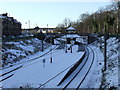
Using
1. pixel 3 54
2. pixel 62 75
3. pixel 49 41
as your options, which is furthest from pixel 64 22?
pixel 62 75

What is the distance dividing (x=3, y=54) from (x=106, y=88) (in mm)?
22227

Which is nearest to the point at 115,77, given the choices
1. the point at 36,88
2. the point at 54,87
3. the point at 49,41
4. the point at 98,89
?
the point at 98,89

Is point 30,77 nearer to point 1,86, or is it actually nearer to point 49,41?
point 1,86

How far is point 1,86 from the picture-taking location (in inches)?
643

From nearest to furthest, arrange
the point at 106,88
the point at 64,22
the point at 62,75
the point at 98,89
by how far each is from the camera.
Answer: the point at 106,88, the point at 98,89, the point at 62,75, the point at 64,22

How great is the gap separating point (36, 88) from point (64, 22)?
121 meters

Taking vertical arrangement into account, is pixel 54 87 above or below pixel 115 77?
below

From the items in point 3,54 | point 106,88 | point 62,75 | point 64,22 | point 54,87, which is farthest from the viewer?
point 64,22

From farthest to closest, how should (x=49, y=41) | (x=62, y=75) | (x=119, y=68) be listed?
(x=49, y=41) → (x=62, y=75) → (x=119, y=68)

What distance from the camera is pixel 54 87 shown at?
15.7 m

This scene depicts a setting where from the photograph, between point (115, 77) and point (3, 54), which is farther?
point (3, 54)

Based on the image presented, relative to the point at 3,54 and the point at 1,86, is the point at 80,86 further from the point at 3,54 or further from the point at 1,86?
the point at 3,54

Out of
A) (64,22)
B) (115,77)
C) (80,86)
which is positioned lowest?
(80,86)

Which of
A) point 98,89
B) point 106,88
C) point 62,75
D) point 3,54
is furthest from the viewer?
point 3,54
